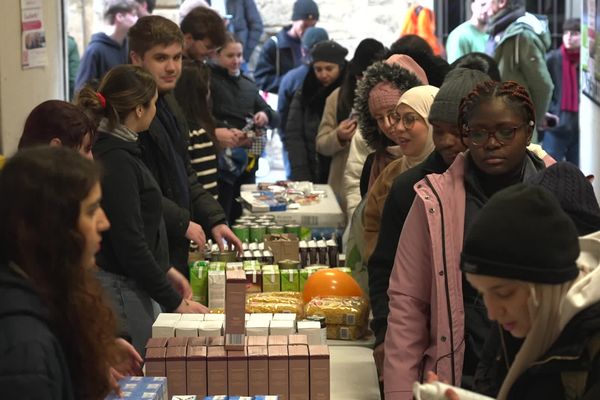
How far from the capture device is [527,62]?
9227 millimetres

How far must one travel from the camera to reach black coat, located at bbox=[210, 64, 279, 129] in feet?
26.0

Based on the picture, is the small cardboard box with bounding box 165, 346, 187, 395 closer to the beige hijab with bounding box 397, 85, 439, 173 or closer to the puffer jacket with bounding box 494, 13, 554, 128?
the beige hijab with bounding box 397, 85, 439, 173

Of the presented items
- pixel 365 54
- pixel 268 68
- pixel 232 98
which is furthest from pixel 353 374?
pixel 268 68

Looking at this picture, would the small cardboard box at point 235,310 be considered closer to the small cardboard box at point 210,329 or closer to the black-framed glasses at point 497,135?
the small cardboard box at point 210,329

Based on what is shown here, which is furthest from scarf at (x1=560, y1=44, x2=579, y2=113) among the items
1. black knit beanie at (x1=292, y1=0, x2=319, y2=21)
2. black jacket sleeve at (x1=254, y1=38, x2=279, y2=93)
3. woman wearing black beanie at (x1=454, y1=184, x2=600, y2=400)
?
woman wearing black beanie at (x1=454, y1=184, x2=600, y2=400)

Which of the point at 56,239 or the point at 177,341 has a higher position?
the point at 56,239

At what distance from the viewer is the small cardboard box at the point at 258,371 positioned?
11.8 feet

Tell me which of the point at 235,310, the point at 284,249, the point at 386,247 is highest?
the point at 386,247

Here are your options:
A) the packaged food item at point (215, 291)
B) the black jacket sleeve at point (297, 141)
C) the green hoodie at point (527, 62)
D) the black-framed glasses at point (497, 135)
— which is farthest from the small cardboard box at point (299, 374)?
Answer: the green hoodie at point (527, 62)

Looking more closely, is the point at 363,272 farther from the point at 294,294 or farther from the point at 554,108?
the point at 554,108

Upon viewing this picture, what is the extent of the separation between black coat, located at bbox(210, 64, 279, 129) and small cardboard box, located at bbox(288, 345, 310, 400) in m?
4.34

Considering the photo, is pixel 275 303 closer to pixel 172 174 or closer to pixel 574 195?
pixel 172 174

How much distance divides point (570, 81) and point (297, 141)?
3732 millimetres

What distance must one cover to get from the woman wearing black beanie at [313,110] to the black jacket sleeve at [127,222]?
4.47 m
